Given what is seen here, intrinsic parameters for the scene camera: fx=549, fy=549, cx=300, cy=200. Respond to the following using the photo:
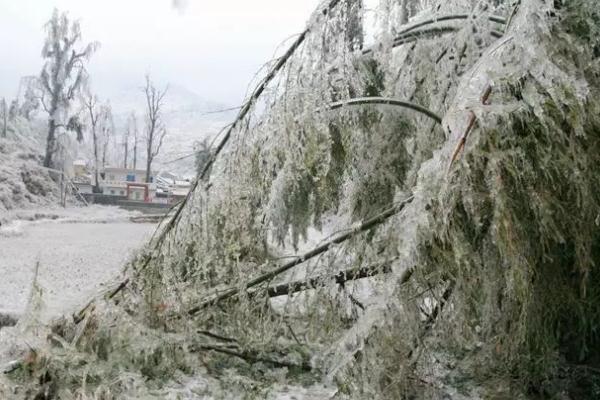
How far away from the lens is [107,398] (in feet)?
10.3

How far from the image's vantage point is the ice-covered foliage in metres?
1.96

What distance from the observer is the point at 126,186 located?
2972 centimetres

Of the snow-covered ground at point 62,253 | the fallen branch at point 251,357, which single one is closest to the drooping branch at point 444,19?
the snow-covered ground at point 62,253

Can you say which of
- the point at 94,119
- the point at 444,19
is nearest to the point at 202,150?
the point at 444,19

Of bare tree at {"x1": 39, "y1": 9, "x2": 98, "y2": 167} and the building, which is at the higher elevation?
bare tree at {"x1": 39, "y1": 9, "x2": 98, "y2": 167}

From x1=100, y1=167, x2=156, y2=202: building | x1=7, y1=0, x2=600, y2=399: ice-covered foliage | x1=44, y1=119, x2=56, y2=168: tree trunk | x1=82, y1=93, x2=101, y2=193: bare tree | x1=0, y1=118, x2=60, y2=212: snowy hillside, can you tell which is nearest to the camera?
x1=7, y1=0, x2=600, y2=399: ice-covered foliage

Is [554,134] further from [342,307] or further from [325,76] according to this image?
[342,307]

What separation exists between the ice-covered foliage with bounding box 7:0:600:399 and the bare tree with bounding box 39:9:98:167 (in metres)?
23.9

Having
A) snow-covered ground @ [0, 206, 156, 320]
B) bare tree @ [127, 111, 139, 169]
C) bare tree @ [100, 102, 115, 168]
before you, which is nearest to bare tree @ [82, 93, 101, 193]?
bare tree @ [100, 102, 115, 168]

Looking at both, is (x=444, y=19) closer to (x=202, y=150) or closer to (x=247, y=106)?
(x=247, y=106)

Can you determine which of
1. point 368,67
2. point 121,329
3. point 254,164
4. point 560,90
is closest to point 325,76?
point 254,164

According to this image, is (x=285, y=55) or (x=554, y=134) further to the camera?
(x=285, y=55)

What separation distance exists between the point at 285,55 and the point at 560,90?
1.25m

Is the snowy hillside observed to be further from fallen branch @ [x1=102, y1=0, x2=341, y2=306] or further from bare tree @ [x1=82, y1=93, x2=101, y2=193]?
fallen branch @ [x1=102, y1=0, x2=341, y2=306]
